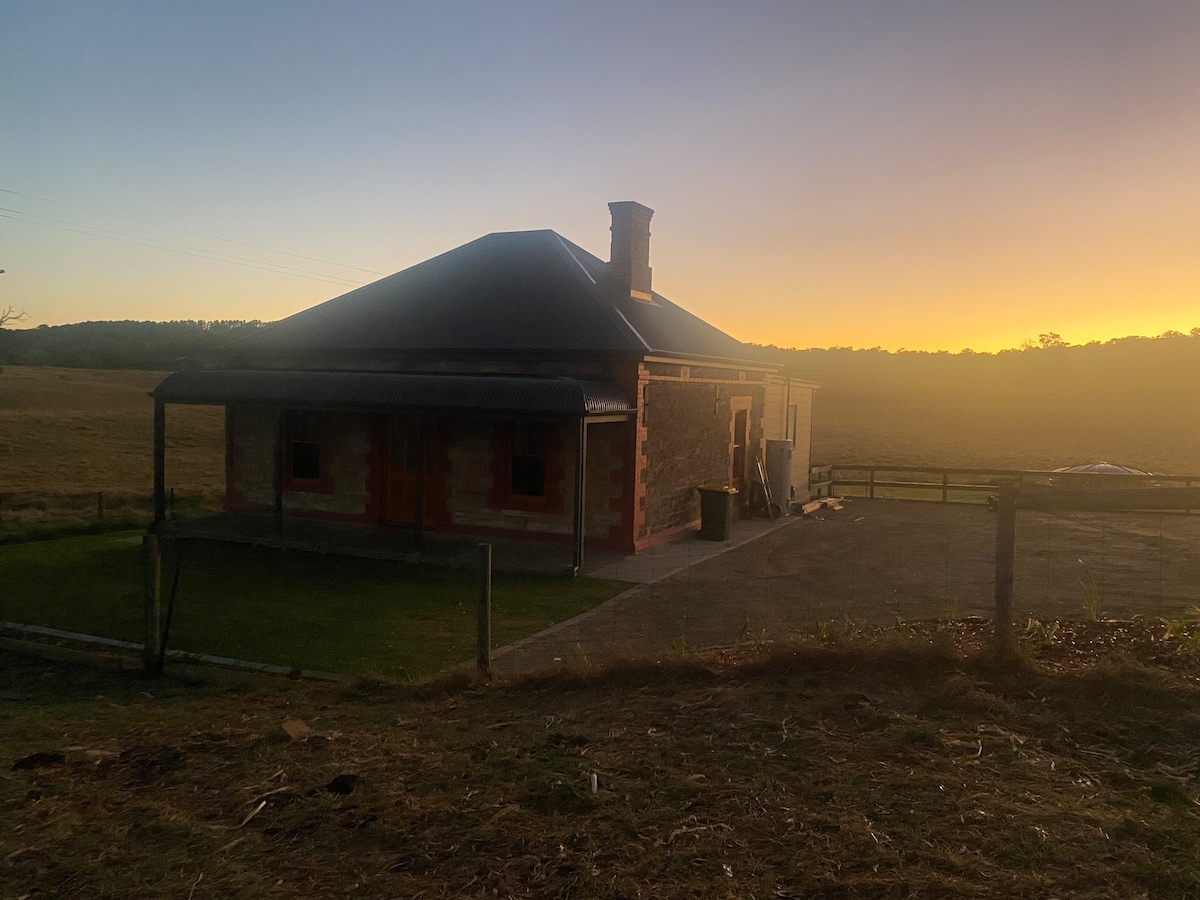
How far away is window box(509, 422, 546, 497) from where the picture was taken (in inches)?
609

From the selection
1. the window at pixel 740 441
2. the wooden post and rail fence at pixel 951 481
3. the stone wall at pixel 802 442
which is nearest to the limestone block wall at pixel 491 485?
the window at pixel 740 441

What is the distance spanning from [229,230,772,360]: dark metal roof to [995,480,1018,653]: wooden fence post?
8.81 metres

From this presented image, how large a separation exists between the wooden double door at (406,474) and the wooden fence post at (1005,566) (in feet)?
37.4

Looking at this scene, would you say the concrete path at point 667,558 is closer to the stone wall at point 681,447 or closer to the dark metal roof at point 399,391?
the stone wall at point 681,447

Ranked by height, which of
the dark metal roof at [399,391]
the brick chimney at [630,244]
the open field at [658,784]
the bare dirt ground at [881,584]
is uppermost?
→ the brick chimney at [630,244]

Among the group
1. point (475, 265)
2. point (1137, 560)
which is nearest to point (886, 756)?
point (1137, 560)

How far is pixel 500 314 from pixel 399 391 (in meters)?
3.19

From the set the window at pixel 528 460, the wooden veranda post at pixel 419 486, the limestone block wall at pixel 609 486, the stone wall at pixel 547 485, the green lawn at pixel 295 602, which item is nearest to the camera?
the green lawn at pixel 295 602

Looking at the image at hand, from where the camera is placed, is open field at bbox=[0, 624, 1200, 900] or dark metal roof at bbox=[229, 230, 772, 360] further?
dark metal roof at bbox=[229, 230, 772, 360]

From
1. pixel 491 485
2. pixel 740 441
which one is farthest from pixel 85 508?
pixel 740 441

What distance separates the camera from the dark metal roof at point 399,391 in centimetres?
1348

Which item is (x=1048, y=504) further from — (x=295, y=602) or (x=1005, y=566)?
(x=295, y=602)

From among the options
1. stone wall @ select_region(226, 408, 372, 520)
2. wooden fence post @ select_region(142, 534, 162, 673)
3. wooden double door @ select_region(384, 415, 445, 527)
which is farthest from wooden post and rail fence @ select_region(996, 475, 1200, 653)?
stone wall @ select_region(226, 408, 372, 520)

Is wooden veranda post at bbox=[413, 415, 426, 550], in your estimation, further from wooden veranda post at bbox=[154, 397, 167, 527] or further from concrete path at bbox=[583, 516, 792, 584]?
wooden veranda post at bbox=[154, 397, 167, 527]
